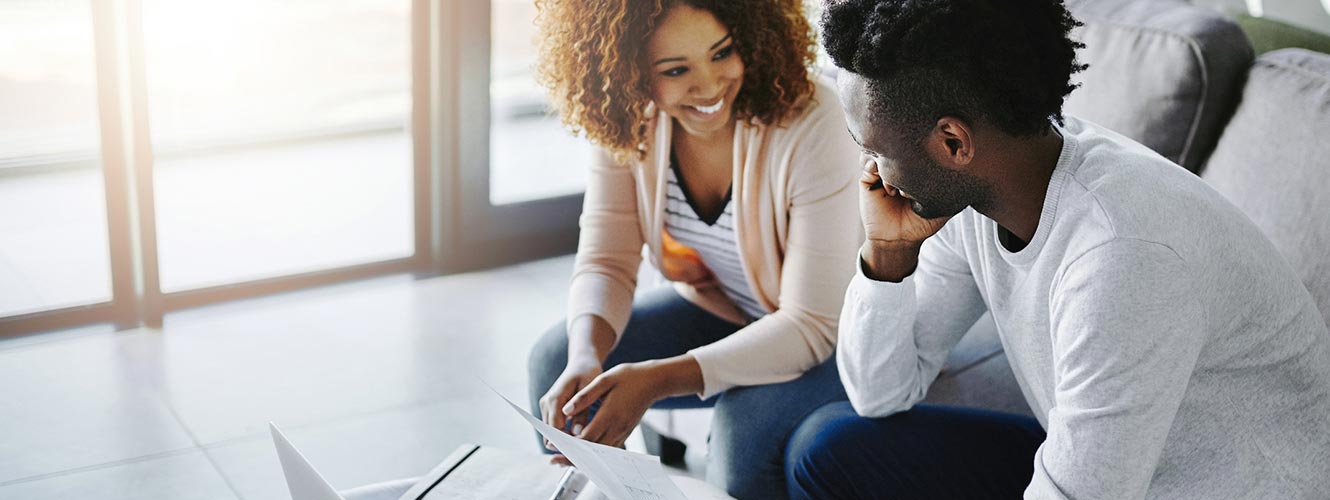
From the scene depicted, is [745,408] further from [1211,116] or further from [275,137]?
[275,137]

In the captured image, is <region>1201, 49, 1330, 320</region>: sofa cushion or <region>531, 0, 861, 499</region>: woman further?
<region>531, 0, 861, 499</region>: woman

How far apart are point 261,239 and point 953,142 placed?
237cm

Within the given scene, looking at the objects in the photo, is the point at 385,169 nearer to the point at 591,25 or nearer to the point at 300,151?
the point at 300,151

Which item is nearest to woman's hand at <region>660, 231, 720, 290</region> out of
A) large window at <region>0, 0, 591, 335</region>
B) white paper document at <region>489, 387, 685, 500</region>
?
white paper document at <region>489, 387, 685, 500</region>

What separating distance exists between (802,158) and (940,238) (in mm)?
255

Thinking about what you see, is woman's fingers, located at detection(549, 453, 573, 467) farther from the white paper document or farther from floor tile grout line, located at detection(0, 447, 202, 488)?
floor tile grout line, located at detection(0, 447, 202, 488)

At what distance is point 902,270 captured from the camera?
1.40 meters

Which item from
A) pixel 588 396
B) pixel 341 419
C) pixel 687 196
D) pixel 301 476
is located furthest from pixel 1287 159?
pixel 341 419

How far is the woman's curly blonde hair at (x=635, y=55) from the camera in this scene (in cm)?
161

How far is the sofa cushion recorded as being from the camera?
1.45m

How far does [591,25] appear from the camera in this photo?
164 cm

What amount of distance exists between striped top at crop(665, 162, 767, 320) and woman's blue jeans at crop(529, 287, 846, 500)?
121mm

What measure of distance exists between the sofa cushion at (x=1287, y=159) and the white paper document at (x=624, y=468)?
0.78 metres

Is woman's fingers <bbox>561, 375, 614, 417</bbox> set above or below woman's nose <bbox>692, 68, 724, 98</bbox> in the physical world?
below
